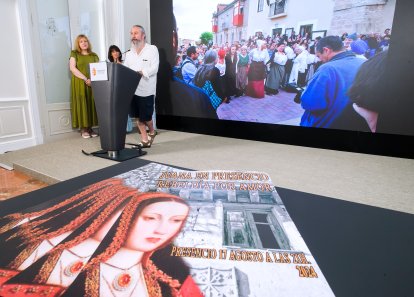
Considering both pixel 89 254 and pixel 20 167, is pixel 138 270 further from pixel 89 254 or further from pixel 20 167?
pixel 20 167

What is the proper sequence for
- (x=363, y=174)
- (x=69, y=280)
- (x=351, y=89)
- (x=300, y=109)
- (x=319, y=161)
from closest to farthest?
(x=69, y=280)
(x=363, y=174)
(x=319, y=161)
(x=351, y=89)
(x=300, y=109)

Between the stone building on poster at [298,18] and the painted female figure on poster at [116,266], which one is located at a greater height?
the stone building on poster at [298,18]

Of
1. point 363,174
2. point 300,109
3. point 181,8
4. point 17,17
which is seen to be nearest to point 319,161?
point 363,174

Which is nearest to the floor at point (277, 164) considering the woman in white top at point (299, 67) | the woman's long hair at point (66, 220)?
the woman in white top at point (299, 67)

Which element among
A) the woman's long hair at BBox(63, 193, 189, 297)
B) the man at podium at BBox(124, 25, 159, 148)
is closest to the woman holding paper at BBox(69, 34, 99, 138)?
the man at podium at BBox(124, 25, 159, 148)

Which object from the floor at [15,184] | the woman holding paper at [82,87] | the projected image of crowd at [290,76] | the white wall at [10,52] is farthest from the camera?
the woman holding paper at [82,87]

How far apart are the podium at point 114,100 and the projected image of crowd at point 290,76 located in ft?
4.65

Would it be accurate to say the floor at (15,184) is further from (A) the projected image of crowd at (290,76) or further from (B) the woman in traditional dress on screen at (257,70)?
(B) the woman in traditional dress on screen at (257,70)

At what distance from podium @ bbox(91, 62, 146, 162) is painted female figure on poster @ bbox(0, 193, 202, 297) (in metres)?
1.26

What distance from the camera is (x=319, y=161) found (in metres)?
2.21

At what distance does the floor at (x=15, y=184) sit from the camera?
160 centimetres

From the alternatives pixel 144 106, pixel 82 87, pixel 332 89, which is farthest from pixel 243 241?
pixel 82 87

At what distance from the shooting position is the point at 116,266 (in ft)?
1.41

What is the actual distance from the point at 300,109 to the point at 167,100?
1690mm
